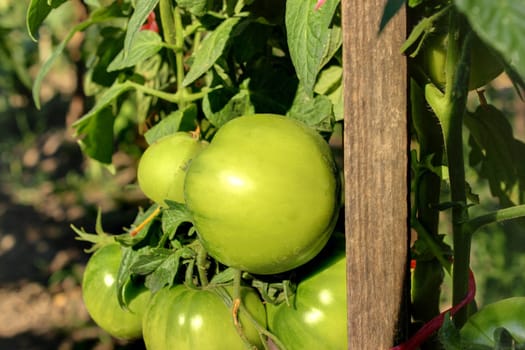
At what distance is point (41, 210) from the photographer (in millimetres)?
3596

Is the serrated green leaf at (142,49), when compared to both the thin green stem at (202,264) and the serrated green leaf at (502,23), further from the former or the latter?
the serrated green leaf at (502,23)

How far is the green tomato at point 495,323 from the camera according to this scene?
25.9 inches

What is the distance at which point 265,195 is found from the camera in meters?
0.68

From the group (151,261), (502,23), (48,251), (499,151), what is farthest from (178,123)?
(48,251)

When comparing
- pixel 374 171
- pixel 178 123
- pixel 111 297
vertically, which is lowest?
pixel 111 297

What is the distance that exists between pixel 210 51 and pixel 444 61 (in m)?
0.28

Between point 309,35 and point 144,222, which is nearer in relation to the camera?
point 309,35

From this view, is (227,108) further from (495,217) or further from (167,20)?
(495,217)

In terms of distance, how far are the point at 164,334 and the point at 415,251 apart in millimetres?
302

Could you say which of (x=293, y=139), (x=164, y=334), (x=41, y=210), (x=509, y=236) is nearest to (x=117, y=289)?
(x=164, y=334)

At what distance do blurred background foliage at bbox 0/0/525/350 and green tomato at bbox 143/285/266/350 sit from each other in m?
0.95

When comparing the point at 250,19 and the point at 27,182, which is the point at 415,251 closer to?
the point at 250,19

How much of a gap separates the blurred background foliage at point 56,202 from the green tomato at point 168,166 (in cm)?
85

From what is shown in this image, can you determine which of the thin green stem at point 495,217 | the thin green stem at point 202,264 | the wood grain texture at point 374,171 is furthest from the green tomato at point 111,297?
the thin green stem at point 495,217
